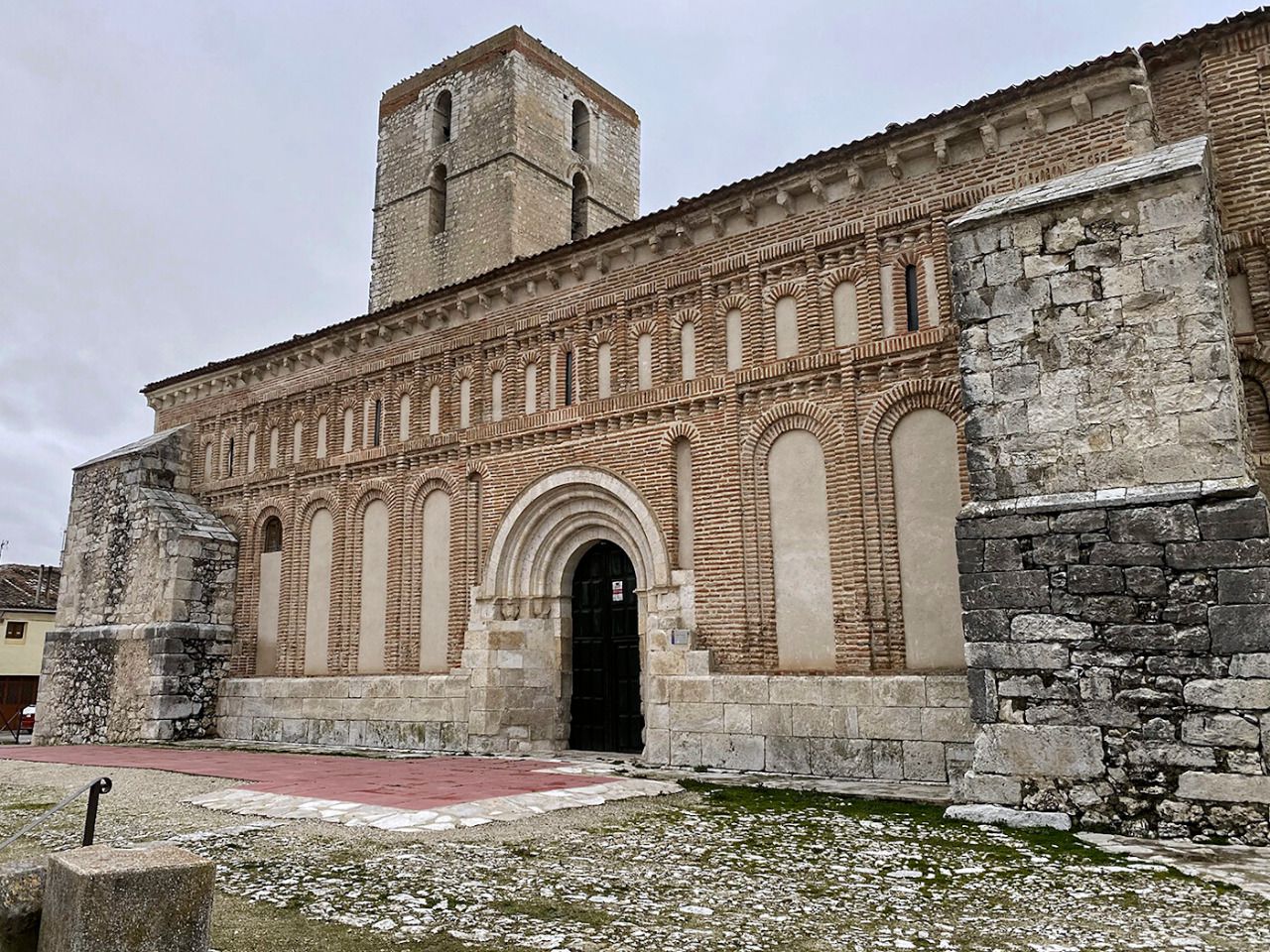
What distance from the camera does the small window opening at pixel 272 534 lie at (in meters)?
16.7

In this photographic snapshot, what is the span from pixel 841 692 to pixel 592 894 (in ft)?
18.3

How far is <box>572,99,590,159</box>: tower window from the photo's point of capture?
2141 cm

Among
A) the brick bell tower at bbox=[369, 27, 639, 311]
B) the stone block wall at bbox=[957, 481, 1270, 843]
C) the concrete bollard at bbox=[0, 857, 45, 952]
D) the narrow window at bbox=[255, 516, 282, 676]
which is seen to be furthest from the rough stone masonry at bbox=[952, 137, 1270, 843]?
the brick bell tower at bbox=[369, 27, 639, 311]

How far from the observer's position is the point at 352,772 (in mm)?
10336

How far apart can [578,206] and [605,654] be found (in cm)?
1171

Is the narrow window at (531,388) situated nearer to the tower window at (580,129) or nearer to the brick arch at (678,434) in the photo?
the brick arch at (678,434)

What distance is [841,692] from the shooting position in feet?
32.9

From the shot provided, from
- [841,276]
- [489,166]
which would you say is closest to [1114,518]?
[841,276]

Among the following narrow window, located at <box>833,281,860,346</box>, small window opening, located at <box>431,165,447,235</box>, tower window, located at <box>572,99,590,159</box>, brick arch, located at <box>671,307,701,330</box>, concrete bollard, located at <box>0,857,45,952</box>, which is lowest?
concrete bollard, located at <box>0,857,45,952</box>

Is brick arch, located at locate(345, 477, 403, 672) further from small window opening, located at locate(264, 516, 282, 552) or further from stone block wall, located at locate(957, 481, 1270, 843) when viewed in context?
stone block wall, located at locate(957, 481, 1270, 843)

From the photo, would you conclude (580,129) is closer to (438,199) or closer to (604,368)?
(438,199)

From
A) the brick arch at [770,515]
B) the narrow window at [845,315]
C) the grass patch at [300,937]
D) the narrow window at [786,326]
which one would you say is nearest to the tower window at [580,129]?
the narrow window at [786,326]

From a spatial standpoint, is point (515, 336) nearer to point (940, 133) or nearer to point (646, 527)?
point (646, 527)

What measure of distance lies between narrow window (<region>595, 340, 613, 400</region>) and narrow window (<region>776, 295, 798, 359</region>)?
2412 millimetres
